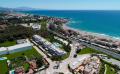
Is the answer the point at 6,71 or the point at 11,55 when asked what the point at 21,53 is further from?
the point at 6,71

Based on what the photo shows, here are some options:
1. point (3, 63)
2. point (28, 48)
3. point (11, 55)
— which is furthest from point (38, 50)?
point (3, 63)

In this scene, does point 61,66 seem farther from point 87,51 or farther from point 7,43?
point 7,43

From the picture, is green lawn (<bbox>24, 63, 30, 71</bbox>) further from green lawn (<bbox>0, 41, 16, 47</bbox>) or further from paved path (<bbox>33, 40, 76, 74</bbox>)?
green lawn (<bbox>0, 41, 16, 47</bbox>)

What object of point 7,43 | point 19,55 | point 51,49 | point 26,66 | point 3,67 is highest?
point 51,49

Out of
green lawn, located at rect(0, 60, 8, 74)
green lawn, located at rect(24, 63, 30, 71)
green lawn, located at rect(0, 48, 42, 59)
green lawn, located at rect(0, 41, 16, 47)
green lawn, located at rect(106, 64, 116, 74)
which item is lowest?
green lawn, located at rect(0, 41, 16, 47)

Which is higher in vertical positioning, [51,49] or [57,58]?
[51,49]

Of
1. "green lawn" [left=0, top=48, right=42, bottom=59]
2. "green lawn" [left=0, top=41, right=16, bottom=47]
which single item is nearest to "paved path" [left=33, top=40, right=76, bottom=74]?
"green lawn" [left=0, top=48, right=42, bottom=59]

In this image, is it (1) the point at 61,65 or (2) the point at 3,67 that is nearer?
(2) the point at 3,67

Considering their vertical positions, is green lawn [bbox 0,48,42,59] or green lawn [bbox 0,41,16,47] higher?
green lawn [bbox 0,48,42,59]

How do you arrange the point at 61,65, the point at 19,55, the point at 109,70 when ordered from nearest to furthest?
the point at 109,70 < the point at 61,65 < the point at 19,55

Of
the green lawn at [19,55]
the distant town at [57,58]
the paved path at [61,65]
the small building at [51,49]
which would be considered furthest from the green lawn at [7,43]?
the paved path at [61,65]

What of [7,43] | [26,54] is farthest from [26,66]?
[7,43]
